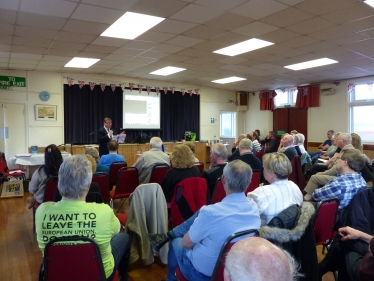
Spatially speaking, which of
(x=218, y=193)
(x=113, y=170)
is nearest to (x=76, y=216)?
(x=218, y=193)

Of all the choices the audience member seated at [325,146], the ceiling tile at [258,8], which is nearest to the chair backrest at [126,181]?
the ceiling tile at [258,8]

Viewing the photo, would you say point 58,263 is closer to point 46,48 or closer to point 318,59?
point 46,48

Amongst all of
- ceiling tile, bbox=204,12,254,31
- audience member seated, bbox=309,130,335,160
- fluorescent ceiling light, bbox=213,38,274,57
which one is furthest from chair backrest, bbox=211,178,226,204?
audience member seated, bbox=309,130,335,160

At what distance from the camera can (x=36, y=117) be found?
781cm

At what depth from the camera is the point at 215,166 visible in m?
3.47

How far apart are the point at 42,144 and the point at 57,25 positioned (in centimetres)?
443

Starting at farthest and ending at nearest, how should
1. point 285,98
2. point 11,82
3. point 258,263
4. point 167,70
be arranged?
point 285,98, point 167,70, point 11,82, point 258,263

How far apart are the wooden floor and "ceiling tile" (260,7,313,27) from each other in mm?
3056

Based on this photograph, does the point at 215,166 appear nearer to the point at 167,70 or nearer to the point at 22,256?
the point at 22,256

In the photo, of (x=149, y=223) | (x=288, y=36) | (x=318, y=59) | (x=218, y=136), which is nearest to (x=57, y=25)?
(x=149, y=223)

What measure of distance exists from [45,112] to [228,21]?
581cm

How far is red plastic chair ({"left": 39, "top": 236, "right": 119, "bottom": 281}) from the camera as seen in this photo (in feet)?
5.26

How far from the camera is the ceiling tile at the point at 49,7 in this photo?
3.62 meters

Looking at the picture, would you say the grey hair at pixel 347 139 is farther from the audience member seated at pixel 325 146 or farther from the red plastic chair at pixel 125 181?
the red plastic chair at pixel 125 181
